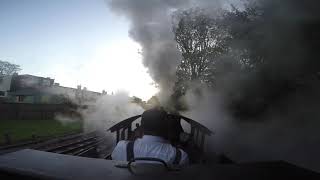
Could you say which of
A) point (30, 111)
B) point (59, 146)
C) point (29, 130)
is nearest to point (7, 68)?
point (30, 111)

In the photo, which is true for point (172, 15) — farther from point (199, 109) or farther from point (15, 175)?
point (15, 175)

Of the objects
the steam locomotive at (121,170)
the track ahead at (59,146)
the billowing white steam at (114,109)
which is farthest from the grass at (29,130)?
the steam locomotive at (121,170)

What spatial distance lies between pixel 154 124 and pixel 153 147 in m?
0.24

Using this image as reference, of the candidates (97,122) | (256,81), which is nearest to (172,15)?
(256,81)

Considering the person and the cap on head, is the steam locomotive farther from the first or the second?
the cap on head

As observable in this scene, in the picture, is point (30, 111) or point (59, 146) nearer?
point (59, 146)

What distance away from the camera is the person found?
2.70 meters

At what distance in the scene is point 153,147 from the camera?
276 cm

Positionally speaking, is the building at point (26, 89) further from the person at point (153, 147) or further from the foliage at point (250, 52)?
the person at point (153, 147)

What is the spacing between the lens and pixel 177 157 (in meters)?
2.69

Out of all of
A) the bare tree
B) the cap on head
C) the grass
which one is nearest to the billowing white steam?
the grass

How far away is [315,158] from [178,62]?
4596mm

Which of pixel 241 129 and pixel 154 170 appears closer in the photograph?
pixel 154 170

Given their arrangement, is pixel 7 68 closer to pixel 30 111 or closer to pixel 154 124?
pixel 30 111
